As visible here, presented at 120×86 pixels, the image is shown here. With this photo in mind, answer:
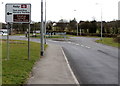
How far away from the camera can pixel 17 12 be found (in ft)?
41.4

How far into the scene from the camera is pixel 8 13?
12.6m

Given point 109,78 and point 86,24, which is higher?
point 86,24

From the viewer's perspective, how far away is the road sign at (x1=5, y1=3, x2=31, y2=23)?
493 inches

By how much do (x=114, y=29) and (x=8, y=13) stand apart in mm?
48622

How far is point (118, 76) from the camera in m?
8.78

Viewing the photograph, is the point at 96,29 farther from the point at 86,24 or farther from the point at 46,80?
the point at 46,80

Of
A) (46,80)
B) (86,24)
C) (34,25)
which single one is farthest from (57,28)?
(46,80)

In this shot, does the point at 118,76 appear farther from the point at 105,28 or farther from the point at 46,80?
the point at 105,28

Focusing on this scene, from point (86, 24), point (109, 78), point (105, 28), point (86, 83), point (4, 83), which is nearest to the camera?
point (4, 83)

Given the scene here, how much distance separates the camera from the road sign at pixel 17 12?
1252 centimetres

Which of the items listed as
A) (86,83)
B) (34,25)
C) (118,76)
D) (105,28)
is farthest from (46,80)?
(34,25)

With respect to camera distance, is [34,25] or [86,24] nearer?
[86,24]

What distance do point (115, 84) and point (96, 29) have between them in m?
59.5

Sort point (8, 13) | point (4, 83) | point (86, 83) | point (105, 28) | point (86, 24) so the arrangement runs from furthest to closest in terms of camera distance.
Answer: point (86, 24), point (105, 28), point (8, 13), point (86, 83), point (4, 83)
